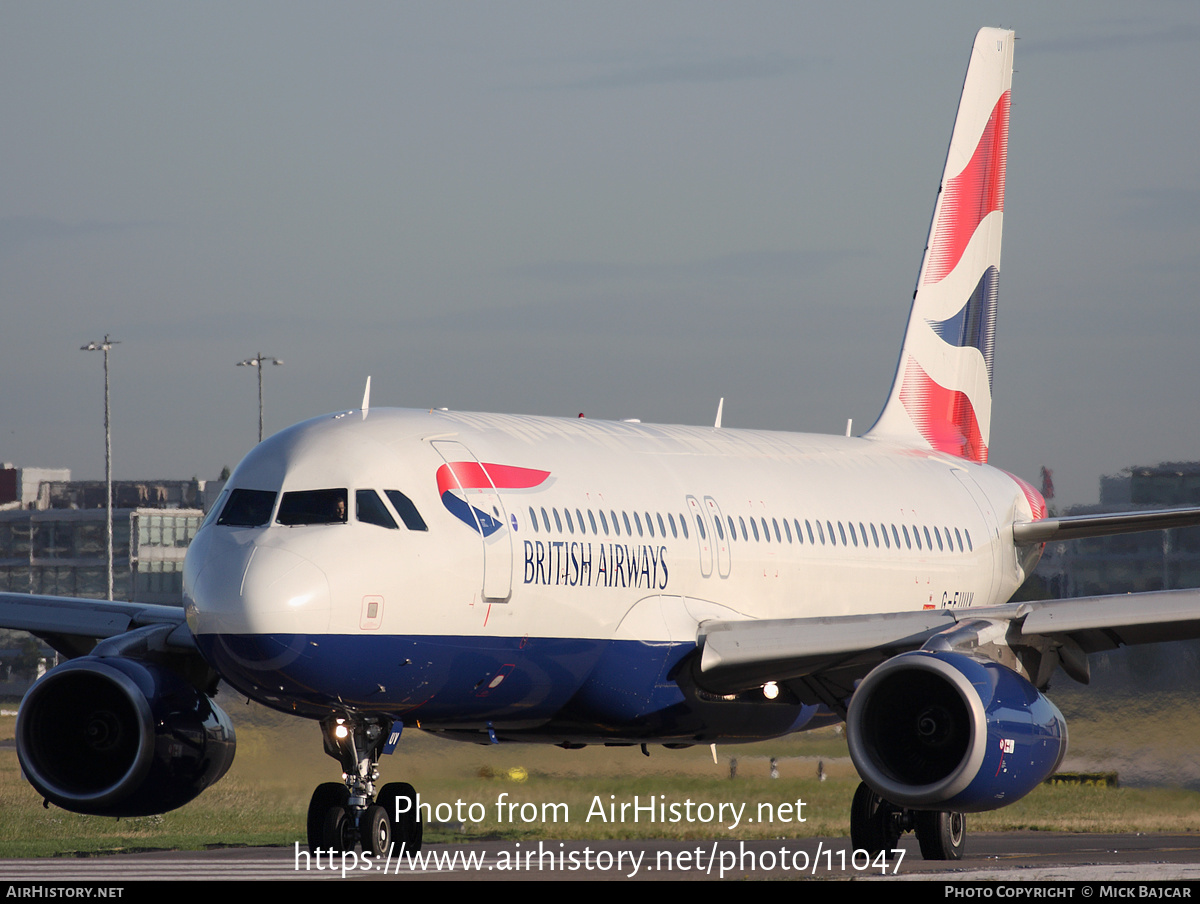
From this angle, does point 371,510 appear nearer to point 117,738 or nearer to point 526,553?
point 526,553

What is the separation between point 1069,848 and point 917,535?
429 cm

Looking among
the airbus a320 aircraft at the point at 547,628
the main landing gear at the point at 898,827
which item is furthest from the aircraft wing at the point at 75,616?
the main landing gear at the point at 898,827

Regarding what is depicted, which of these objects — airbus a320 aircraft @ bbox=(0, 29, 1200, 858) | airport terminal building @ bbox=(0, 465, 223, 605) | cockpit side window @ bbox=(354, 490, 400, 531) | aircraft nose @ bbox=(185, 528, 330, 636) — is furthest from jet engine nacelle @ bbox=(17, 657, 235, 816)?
airport terminal building @ bbox=(0, 465, 223, 605)

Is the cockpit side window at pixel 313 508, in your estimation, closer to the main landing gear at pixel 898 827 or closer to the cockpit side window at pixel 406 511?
the cockpit side window at pixel 406 511

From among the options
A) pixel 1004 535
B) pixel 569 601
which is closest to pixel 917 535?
pixel 1004 535

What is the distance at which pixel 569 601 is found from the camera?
17.2 metres

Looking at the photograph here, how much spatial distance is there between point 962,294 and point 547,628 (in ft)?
42.7

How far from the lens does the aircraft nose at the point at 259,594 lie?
14.5 meters

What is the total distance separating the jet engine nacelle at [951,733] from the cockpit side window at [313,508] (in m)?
4.79

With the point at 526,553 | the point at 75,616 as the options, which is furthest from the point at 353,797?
the point at 75,616

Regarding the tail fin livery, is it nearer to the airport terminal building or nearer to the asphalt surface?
the asphalt surface

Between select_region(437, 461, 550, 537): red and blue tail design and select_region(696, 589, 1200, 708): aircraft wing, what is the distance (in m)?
2.79

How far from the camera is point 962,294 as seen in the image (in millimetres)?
27875

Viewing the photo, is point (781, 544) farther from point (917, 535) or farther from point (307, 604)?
point (307, 604)
